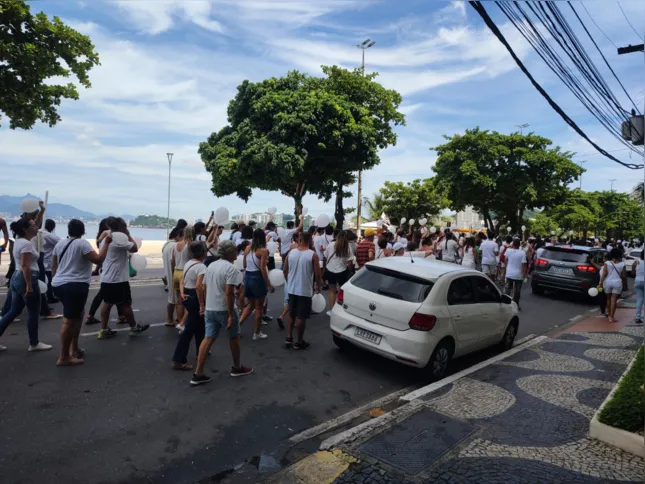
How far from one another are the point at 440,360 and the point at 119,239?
14.8 ft

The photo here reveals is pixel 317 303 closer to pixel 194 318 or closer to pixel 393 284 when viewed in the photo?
pixel 393 284

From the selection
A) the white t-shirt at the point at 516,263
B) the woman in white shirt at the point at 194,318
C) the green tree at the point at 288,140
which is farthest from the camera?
the green tree at the point at 288,140

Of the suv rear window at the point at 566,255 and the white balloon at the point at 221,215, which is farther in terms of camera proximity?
the suv rear window at the point at 566,255

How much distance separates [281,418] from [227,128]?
20296mm

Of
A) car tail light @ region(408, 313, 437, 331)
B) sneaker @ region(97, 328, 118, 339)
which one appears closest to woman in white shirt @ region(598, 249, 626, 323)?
car tail light @ region(408, 313, 437, 331)

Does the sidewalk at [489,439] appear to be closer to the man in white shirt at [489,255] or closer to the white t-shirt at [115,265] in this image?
the white t-shirt at [115,265]

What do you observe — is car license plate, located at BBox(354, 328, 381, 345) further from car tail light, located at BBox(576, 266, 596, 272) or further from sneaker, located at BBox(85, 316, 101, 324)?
car tail light, located at BBox(576, 266, 596, 272)

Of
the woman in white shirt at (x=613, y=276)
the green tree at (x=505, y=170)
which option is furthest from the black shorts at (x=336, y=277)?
the green tree at (x=505, y=170)

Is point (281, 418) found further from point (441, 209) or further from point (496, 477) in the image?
point (441, 209)

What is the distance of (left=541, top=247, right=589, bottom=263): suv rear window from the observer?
11.9 metres

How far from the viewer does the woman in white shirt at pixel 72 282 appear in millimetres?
5023

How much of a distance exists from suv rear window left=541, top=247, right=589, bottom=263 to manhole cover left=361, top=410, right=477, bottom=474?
994 centimetres

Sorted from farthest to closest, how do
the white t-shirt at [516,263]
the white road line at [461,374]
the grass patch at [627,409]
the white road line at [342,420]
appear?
the white t-shirt at [516,263] < the white road line at [461,374] < the white road line at [342,420] < the grass patch at [627,409]

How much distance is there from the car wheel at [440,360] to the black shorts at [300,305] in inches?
74.2
